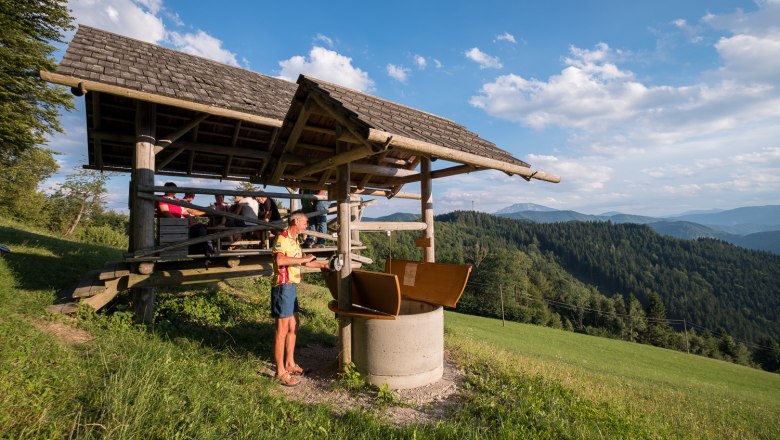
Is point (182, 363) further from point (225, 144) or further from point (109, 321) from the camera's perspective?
point (225, 144)

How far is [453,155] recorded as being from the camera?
456cm

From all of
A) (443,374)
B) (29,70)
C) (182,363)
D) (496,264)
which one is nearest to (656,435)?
(443,374)

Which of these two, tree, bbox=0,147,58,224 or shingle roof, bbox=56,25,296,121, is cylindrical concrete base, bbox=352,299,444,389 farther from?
tree, bbox=0,147,58,224

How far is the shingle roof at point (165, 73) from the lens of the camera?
591 centimetres

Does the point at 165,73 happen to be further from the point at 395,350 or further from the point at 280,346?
the point at 395,350

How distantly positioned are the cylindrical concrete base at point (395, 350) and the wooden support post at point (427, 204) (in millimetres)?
1405

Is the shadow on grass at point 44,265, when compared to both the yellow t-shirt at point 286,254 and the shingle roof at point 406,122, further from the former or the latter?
the shingle roof at point 406,122

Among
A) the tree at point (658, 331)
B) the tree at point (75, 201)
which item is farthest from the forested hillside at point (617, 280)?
the tree at point (75, 201)

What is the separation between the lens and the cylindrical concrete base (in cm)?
470

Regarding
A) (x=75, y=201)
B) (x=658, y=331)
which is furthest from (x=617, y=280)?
(x=75, y=201)

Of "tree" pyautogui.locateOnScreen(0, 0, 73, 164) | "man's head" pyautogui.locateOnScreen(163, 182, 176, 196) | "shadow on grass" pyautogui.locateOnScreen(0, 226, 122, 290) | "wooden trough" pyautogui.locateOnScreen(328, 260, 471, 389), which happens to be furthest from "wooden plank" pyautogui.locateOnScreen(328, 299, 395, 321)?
"tree" pyautogui.locateOnScreen(0, 0, 73, 164)

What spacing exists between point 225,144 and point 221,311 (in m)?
3.93

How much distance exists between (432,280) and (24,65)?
58.3ft

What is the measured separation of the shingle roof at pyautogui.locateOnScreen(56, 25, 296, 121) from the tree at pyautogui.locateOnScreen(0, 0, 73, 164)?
304 inches
